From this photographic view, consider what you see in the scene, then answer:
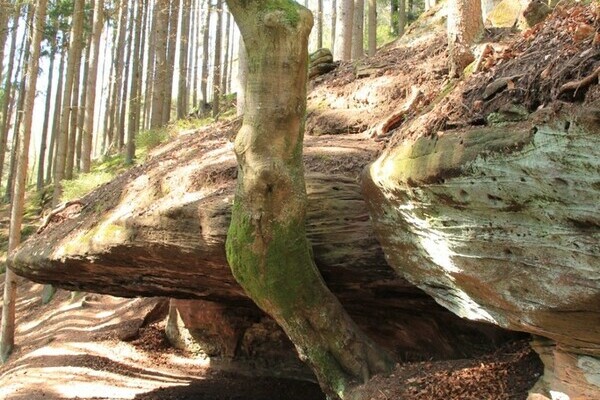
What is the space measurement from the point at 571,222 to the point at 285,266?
3.29 metres

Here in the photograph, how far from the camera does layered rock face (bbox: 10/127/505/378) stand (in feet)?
22.9

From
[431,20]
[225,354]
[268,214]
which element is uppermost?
[431,20]

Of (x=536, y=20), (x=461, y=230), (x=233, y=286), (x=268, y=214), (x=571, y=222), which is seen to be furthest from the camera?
(x=233, y=286)

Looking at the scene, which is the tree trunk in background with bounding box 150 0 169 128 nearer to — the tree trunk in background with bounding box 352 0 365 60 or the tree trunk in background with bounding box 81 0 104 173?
the tree trunk in background with bounding box 81 0 104 173

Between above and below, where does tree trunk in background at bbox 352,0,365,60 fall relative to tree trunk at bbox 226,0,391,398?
above

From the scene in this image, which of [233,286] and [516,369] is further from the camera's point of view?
[233,286]


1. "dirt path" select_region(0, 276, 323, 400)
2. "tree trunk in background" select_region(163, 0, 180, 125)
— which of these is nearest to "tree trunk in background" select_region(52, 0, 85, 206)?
"dirt path" select_region(0, 276, 323, 400)

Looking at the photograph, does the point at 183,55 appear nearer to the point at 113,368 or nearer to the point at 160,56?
the point at 160,56

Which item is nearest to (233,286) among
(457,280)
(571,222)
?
(457,280)

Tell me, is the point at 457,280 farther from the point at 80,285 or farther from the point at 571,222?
the point at 80,285

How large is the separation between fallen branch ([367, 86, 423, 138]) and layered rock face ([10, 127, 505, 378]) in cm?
39

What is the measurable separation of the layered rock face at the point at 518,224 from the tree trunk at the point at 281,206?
3.83 feet

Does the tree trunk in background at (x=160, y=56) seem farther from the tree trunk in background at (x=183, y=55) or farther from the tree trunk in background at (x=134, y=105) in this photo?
the tree trunk in background at (x=134, y=105)

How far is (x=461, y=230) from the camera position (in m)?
4.73
